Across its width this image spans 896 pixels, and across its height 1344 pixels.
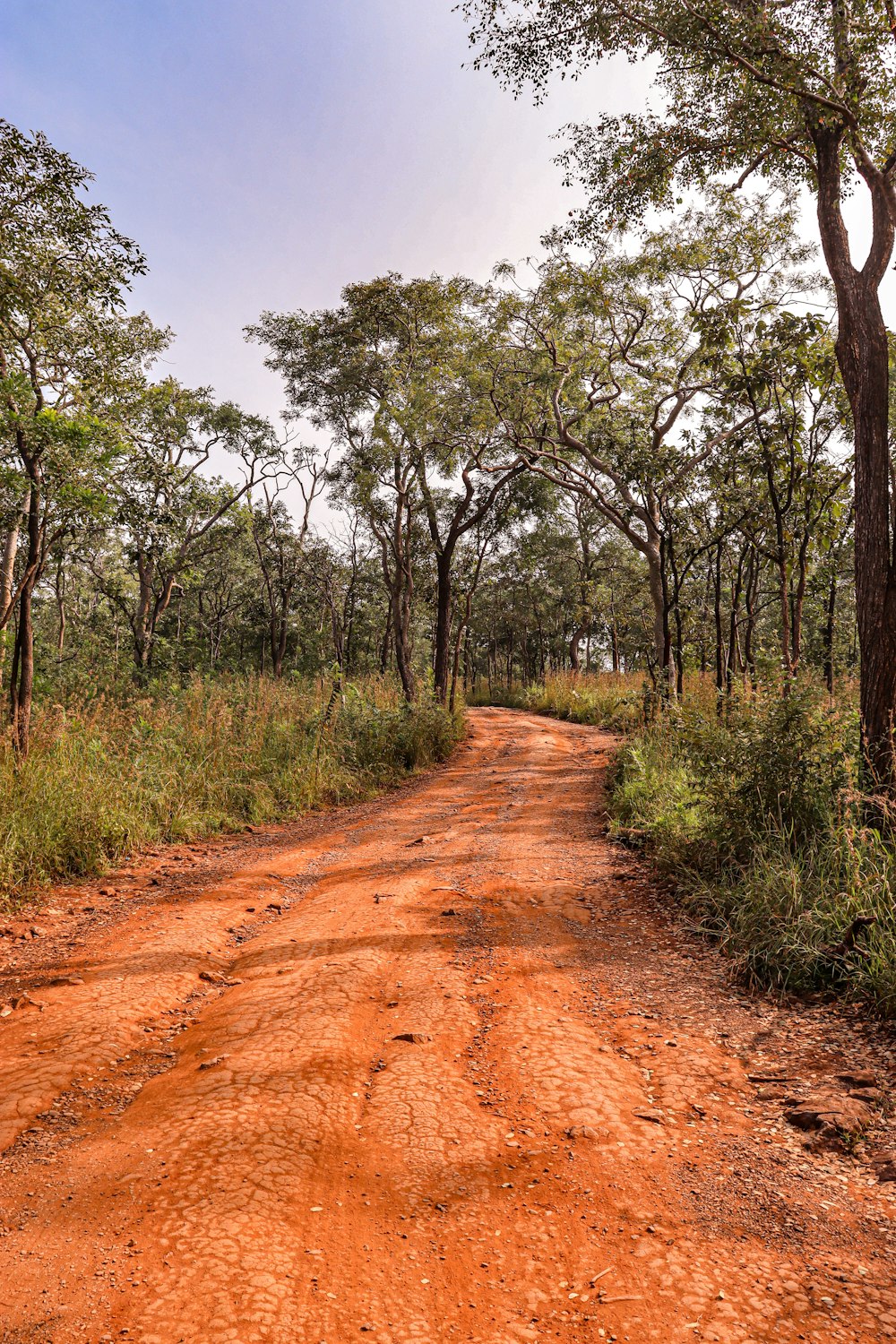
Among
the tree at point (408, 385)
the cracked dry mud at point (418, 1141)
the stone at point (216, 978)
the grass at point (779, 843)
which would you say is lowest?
the stone at point (216, 978)

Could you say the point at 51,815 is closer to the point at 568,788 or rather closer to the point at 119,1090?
the point at 119,1090

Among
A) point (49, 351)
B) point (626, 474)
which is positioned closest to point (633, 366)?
point (626, 474)

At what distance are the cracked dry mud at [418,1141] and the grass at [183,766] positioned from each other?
38.1 inches

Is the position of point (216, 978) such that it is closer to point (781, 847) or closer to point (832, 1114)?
point (832, 1114)

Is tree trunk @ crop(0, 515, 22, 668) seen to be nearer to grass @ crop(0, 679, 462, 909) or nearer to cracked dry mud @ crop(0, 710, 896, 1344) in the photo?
grass @ crop(0, 679, 462, 909)

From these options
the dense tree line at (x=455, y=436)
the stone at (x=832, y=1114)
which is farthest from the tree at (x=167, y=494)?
the stone at (x=832, y=1114)

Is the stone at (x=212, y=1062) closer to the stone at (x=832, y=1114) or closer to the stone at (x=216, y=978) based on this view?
the stone at (x=216, y=978)

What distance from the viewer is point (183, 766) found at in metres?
7.59

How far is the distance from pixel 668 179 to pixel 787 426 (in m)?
3.64

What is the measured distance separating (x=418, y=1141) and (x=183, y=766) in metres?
5.99

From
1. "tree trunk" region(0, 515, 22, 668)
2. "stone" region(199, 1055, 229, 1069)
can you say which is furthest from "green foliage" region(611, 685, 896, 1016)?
"tree trunk" region(0, 515, 22, 668)

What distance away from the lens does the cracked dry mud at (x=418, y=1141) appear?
1673 mm

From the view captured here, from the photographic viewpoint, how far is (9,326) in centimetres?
626

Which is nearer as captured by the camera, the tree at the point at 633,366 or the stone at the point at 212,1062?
the stone at the point at 212,1062
